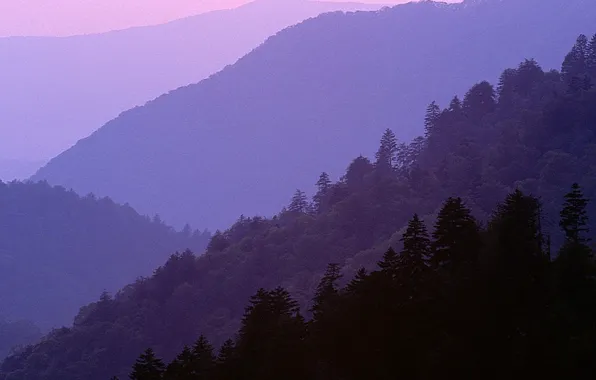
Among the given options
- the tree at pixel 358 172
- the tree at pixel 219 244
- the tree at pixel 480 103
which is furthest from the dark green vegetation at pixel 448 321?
the tree at pixel 480 103

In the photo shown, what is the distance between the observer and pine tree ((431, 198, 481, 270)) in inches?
1350

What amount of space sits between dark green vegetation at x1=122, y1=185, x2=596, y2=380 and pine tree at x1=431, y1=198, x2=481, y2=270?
0.17 ft

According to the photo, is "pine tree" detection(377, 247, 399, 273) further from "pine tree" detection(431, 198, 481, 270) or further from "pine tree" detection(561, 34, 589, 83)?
"pine tree" detection(561, 34, 589, 83)

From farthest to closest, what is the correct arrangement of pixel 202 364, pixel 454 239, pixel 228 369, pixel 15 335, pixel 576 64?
pixel 15 335 < pixel 576 64 < pixel 202 364 < pixel 228 369 < pixel 454 239

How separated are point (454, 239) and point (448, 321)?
18.6ft

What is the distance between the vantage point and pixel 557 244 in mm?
A: 73688

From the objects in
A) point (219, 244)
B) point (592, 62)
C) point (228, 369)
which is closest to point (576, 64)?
point (592, 62)

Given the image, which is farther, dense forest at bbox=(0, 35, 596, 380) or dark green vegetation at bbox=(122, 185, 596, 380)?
dense forest at bbox=(0, 35, 596, 380)

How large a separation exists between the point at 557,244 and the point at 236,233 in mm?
65339

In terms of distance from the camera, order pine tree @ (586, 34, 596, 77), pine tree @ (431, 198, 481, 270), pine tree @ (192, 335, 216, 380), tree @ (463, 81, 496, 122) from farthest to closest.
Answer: tree @ (463, 81, 496, 122) < pine tree @ (586, 34, 596, 77) < pine tree @ (192, 335, 216, 380) < pine tree @ (431, 198, 481, 270)

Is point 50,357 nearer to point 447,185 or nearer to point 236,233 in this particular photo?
point 236,233

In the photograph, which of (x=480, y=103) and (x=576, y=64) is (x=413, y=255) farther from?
(x=576, y=64)

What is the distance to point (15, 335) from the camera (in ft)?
508

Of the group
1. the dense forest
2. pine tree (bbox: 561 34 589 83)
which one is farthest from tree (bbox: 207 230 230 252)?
pine tree (bbox: 561 34 589 83)
